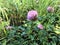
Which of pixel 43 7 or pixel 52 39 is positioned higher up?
pixel 43 7

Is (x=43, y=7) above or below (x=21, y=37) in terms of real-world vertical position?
above

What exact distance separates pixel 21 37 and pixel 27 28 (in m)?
0.09

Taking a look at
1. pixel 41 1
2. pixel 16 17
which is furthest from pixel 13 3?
pixel 41 1

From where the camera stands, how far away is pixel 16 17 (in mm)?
1729

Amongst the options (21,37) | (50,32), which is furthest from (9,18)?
(50,32)

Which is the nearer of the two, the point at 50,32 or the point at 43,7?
the point at 50,32

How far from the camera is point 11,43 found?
142 centimetres

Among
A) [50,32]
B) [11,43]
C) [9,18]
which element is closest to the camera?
[11,43]

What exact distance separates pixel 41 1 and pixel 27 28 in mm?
453

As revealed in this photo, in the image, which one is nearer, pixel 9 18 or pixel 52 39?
pixel 52 39

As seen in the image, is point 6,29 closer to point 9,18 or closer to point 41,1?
point 9,18

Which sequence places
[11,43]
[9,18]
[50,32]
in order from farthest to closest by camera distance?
[9,18] → [50,32] → [11,43]

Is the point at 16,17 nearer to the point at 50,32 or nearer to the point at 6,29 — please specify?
the point at 6,29

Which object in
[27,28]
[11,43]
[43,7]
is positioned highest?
[43,7]
